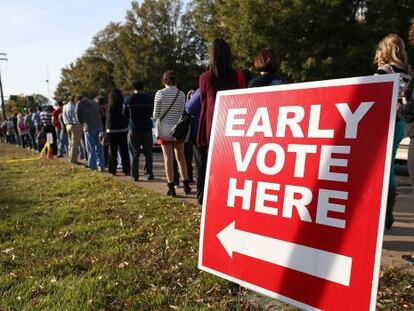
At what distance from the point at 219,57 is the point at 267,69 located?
2.51 feet

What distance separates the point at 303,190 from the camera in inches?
98.6

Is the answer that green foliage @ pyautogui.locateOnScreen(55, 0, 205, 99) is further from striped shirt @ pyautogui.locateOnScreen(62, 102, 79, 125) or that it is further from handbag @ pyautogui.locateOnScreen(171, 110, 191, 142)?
handbag @ pyautogui.locateOnScreen(171, 110, 191, 142)

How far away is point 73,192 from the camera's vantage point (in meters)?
8.41

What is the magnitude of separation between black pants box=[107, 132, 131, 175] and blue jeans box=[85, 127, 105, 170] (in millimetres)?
1013

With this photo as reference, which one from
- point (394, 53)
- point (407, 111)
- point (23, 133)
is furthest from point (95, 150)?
point (23, 133)

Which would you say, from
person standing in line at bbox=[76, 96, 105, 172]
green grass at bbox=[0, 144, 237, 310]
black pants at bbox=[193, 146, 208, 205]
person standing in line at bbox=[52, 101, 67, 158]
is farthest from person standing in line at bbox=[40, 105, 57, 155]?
black pants at bbox=[193, 146, 208, 205]

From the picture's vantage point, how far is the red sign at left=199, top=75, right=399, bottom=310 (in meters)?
2.22

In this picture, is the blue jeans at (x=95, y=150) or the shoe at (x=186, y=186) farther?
the blue jeans at (x=95, y=150)

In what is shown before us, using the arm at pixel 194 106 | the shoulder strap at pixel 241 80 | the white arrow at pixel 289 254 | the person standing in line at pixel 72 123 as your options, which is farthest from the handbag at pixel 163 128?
the person standing in line at pixel 72 123

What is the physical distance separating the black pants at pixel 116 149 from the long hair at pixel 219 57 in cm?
503

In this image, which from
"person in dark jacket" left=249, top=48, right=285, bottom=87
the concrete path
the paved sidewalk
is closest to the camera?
the paved sidewalk

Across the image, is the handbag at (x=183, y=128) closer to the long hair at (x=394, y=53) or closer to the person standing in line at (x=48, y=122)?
the long hair at (x=394, y=53)

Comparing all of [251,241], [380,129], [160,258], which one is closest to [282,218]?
[251,241]

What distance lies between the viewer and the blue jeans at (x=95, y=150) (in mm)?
11438
